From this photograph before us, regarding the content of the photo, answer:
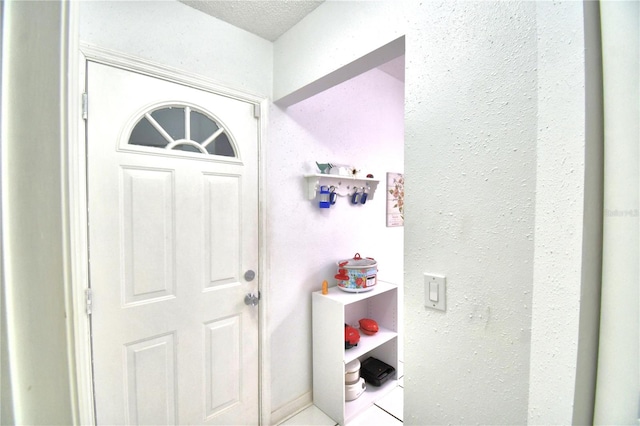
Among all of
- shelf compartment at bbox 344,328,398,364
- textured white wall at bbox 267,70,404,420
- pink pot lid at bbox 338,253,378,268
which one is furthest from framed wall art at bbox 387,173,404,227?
shelf compartment at bbox 344,328,398,364

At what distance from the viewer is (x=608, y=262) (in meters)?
0.36

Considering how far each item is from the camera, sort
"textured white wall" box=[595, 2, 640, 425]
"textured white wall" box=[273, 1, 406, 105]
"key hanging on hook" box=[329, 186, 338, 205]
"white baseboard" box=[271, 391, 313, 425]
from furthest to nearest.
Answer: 1. "key hanging on hook" box=[329, 186, 338, 205]
2. "white baseboard" box=[271, 391, 313, 425]
3. "textured white wall" box=[273, 1, 406, 105]
4. "textured white wall" box=[595, 2, 640, 425]

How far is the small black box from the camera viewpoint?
1935 mm

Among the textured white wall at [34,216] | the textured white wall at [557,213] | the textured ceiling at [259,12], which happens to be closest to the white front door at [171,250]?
the textured ceiling at [259,12]

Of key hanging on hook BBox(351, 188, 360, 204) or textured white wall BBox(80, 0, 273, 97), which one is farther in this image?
key hanging on hook BBox(351, 188, 360, 204)

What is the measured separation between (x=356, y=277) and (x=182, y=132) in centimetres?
137

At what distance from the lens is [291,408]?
5.64ft

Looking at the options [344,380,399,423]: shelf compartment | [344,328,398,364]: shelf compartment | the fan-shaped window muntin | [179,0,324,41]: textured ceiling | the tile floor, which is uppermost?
[179,0,324,41]: textured ceiling

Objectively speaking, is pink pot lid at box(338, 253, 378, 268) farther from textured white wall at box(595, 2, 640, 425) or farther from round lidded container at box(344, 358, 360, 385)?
textured white wall at box(595, 2, 640, 425)

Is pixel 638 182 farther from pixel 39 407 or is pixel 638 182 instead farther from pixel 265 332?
pixel 265 332

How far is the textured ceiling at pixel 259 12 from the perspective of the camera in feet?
4.26

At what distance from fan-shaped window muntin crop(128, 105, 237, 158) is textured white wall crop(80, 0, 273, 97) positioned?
0.23 metres

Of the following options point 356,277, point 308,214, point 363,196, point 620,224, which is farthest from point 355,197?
point 620,224

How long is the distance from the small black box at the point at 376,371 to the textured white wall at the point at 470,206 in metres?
1.09
